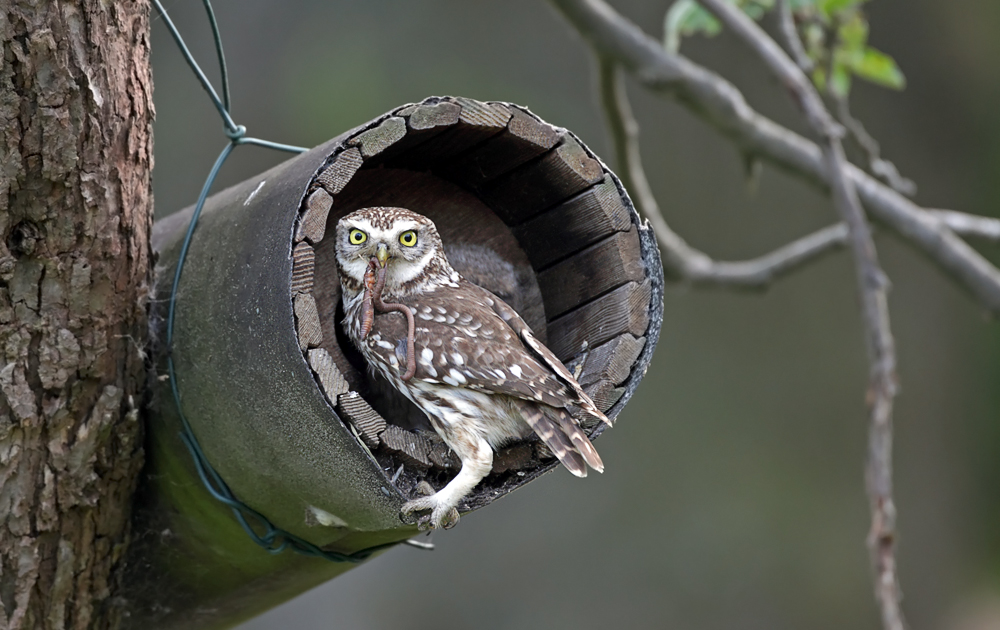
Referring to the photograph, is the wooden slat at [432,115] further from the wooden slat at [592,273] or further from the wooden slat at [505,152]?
the wooden slat at [592,273]

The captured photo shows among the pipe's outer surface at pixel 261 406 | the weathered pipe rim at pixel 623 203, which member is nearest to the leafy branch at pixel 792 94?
the weathered pipe rim at pixel 623 203

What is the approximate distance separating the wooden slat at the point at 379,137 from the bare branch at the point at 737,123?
1671mm

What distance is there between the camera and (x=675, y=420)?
5996mm

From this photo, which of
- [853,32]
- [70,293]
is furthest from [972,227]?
[70,293]

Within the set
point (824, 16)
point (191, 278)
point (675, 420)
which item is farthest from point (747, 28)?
point (675, 420)

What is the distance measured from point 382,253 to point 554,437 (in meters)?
0.50

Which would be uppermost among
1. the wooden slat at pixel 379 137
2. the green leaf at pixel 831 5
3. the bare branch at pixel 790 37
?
the green leaf at pixel 831 5

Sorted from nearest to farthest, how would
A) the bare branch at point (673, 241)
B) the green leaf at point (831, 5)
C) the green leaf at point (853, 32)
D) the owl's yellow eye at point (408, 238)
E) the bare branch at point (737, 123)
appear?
the owl's yellow eye at point (408, 238)
the green leaf at point (831, 5)
the green leaf at point (853, 32)
the bare branch at point (737, 123)
the bare branch at point (673, 241)

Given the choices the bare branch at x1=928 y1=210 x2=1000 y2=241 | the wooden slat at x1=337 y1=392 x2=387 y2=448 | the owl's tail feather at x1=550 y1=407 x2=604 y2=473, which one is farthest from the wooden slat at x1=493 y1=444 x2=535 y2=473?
the bare branch at x1=928 y1=210 x2=1000 y2=241

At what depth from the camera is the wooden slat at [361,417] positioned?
148cm

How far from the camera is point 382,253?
5.78 feet

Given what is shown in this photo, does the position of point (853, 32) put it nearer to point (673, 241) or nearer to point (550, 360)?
point (673, 241)

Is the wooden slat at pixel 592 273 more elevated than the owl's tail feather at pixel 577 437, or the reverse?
the wooden slat at pixel 592 273

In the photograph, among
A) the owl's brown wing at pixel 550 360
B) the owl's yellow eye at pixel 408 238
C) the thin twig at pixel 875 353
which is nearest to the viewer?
the owl's brown wing at pixel 550 360
